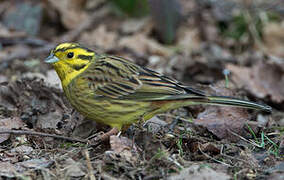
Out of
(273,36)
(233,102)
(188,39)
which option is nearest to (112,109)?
(233,102)

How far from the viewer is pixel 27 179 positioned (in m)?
3.06

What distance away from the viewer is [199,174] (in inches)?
125

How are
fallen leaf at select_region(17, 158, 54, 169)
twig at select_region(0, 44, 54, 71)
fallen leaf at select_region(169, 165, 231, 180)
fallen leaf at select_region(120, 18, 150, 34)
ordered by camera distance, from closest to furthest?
fallen leaf at select_region(169, 165, 231, 180) → fallen leaf at select_region(17, 158, 54, 169) → twig at select_region(0, 44, 54, 71) → fallen leaf at select_region(120, 18, 150, 34)

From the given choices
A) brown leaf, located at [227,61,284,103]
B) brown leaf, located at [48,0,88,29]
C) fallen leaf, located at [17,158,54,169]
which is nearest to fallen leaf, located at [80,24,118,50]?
brown leaf, located at [48,0,88,29]

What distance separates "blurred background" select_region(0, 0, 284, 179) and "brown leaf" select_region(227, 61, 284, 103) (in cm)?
1

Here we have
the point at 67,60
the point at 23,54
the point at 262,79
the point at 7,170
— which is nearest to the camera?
the point at 7,170

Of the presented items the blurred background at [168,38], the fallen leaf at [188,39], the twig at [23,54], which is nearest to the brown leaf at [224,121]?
the blurred background at [168,38]

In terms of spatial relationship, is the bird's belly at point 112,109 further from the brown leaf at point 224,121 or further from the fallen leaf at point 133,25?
the fallen leaf at point 133,25

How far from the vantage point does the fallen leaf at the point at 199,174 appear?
124 inches

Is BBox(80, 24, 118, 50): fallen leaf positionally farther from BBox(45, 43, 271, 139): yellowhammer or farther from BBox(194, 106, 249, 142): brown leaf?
BBox(194, 106, 249, 142): brown leaf

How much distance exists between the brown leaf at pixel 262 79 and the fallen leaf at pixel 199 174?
8.61 ft

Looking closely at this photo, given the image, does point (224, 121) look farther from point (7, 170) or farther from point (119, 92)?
point (7, 170)

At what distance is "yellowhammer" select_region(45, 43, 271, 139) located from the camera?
13.2 ft

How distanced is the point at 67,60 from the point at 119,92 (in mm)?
637
